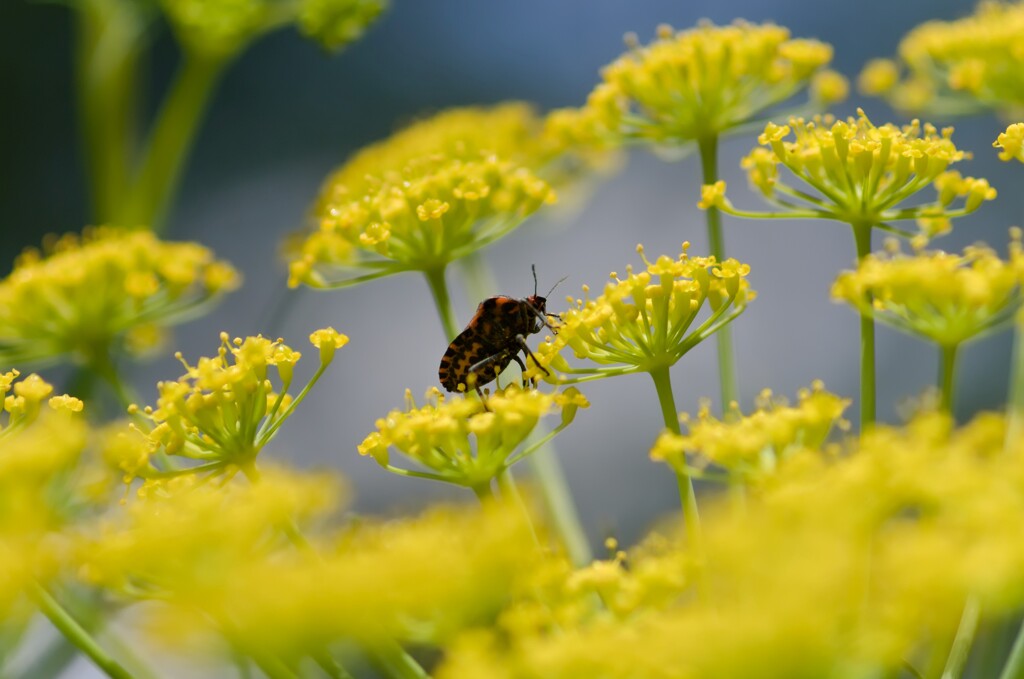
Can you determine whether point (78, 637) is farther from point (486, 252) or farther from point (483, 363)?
point (486, 252)

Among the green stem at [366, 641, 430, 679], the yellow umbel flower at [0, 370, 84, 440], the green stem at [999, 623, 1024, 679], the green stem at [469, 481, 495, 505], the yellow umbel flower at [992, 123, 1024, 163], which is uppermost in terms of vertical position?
the yellow umbel flower at [992, 123, 1024, 163]

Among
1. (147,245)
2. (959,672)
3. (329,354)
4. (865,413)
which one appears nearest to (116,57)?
(147,245)

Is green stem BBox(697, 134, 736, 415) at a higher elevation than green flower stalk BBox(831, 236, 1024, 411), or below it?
below

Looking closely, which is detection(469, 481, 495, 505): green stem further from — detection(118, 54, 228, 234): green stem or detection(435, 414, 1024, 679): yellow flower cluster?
detection(118, 54, 228, 234): green stem

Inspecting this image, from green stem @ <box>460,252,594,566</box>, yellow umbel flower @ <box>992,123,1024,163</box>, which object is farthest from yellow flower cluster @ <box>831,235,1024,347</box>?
green stem @ <box>460,252,594,566</box>

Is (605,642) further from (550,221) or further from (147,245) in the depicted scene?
(550,221)

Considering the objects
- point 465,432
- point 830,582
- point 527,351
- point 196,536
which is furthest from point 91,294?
point 830,582

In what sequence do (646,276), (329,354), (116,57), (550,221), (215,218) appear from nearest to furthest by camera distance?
1. (646,276)
2. (329,354)
3. (116,57)
4. (550,221)
5. (215,218)
